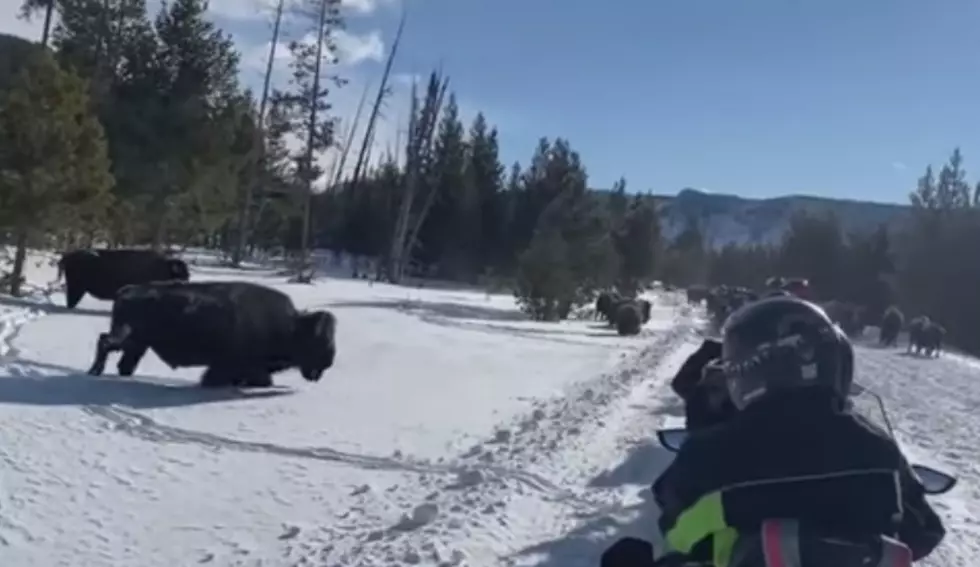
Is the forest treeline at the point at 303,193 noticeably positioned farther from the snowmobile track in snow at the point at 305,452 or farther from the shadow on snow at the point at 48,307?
the snowmobile track in snow at the point at 305,452

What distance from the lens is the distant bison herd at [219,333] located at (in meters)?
14.4

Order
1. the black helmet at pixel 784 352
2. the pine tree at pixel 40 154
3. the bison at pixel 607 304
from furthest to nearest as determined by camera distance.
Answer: the bison at pixel 607 304
the pine tree at pixel 40 154
the black helmet at pixel 784 352

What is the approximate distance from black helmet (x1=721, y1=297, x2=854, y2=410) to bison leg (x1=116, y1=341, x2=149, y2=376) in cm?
1244

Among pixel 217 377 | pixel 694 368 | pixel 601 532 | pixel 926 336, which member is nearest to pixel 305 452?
pixel 601 532

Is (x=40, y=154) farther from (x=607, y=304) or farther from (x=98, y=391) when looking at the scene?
(x=607, y=304)

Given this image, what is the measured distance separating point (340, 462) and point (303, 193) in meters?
50.3

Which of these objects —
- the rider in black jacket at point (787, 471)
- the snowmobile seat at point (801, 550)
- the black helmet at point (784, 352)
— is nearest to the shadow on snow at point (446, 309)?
the black helmet at point (784, 352)

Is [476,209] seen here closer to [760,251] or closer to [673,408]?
[760,251]

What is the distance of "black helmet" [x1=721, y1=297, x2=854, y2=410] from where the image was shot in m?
2.88

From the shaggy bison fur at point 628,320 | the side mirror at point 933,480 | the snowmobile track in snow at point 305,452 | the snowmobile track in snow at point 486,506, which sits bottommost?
the snowmobile track in snow at point 305,452

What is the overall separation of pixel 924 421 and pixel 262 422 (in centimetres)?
1042

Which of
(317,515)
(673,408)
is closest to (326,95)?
(673,408)

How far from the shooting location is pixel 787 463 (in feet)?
9.14

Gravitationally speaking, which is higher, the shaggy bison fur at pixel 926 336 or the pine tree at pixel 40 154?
the pine tree at pixel 40 154
